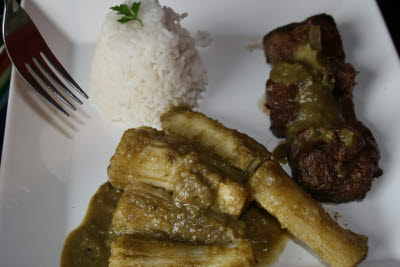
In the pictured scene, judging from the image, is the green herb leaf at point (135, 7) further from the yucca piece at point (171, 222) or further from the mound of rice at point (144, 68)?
the yucca piece at point (171, 222)

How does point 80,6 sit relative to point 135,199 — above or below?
above

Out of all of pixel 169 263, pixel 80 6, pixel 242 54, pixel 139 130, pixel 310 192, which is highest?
pixel 80 6

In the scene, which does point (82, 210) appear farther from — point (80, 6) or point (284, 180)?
point (80, 6)

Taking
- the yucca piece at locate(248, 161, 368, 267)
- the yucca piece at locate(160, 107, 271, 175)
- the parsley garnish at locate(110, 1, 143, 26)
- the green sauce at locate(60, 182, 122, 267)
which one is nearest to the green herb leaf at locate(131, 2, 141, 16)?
the parsley garnish at locate(110, 1, 143, 26)

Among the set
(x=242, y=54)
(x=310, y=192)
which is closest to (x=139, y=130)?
(x=310, y=192)

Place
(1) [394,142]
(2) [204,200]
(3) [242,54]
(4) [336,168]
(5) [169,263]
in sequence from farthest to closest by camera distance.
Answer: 1. (3) [242,54]
2. (1) [394,142]
3. (4) [336,168]
4. (2) [204,200]
5. (5) [169,263]

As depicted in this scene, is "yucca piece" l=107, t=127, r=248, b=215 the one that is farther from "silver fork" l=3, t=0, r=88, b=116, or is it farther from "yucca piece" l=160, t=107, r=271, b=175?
"silver fork" l=3, t=0, r=88, b=116

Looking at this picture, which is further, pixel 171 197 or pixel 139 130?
pixel 139 130

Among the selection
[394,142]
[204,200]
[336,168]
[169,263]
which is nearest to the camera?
[169,263]
